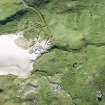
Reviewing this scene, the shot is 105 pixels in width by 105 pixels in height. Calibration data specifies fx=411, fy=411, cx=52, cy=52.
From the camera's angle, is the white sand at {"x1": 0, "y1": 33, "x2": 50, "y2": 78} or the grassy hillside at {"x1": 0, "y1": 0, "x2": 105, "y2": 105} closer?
the grassy hillside at {"x1": 0, "y1": 0, "x2": 105, "y2": 105}

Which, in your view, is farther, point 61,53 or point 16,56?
point 61,53

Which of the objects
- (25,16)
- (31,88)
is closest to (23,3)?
(25,16)

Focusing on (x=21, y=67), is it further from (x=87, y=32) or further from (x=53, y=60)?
(x=87, y=32)

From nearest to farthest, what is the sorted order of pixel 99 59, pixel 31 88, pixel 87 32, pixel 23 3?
pixel 31 88, pixel 99 59, pixel 87 32, pixel 23 3

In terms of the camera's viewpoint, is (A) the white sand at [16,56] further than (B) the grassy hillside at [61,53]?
Yes

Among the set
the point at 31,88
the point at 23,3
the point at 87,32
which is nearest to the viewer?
the point at 31,88

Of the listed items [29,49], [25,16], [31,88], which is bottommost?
[31,88]

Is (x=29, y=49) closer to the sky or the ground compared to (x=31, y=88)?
closer to the sky

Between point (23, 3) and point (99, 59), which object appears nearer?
point (99, 59)
